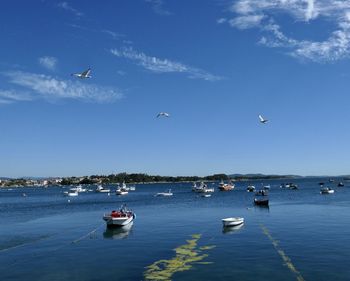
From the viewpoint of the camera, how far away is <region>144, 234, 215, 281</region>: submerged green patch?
37.8 metres

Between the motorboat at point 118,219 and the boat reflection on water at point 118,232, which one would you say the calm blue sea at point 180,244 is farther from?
the motorboat at point 118,219

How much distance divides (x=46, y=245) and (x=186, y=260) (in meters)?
22.0

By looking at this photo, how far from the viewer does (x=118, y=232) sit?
6738 centimetres

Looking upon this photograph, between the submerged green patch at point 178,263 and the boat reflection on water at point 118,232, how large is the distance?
561 inches

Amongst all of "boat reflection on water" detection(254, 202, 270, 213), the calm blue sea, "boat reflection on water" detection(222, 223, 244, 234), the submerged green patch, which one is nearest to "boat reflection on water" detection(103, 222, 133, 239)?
the calm blue sea

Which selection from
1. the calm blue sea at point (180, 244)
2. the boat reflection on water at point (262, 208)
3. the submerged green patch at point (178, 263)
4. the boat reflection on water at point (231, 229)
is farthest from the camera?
the boat reflection on water at point (262, 208)

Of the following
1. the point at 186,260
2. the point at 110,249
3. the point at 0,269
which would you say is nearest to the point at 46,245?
the point at 110,249

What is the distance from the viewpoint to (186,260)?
43.7 meters

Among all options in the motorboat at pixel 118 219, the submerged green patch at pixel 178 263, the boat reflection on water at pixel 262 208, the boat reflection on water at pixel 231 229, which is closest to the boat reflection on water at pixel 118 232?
the motorboat at pixel 118 219

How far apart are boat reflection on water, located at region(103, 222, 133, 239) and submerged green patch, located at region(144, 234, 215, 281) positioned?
14.3 m

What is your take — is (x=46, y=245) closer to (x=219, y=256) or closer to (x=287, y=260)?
(x=219, y=256)

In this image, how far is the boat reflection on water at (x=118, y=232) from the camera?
208 feet

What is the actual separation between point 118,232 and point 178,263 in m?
26.7

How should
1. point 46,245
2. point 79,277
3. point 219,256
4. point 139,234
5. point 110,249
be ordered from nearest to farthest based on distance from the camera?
point 79,277 < point 219,256 < point 110,249 < point 46,245 < point 139,234
